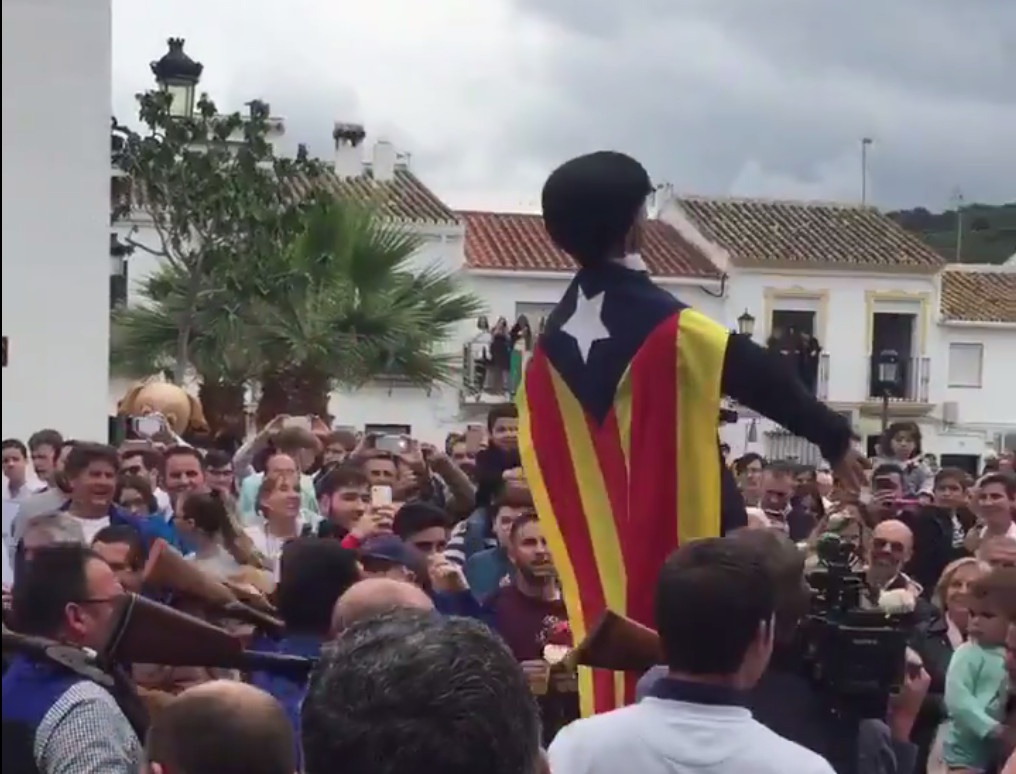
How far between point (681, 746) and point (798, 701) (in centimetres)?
52

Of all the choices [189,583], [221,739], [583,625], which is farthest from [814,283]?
[221,739]

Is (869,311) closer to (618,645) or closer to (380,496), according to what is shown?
(380,496)

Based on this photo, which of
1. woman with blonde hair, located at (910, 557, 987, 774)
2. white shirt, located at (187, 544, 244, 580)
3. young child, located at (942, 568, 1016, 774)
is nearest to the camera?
young child, located at (942, 568, 1016, 774)

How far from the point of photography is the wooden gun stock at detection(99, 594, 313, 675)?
8.89 feet

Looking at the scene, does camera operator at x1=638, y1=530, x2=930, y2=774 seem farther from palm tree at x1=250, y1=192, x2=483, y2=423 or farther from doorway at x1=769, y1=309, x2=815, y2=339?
doorway at x1=769, y1=309, x2=815, y2=339

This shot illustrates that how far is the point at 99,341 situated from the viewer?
13945 millimetres

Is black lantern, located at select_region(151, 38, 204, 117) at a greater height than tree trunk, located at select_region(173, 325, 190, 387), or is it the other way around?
black lantern, located at select_region(151, 38, 204, 117)

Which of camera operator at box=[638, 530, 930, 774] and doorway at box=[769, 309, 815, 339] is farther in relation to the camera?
doorway at box=[769, 309, 815, 339]

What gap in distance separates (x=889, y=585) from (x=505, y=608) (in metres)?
1.69

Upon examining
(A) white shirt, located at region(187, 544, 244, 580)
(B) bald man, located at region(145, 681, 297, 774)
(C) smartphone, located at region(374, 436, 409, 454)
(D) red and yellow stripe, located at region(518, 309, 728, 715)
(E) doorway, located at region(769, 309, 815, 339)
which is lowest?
(A) white shirt, located at region(187, 544, 244, 580)

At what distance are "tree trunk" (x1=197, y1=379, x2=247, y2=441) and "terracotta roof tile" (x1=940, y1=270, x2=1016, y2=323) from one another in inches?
787

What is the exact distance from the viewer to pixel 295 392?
738 inches

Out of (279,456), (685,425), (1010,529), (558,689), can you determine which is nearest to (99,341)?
(279,456)

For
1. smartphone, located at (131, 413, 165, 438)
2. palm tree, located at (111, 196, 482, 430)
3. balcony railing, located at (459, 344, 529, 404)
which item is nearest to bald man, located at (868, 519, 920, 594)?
smartphone, located at (131, 413, 165, 438)
